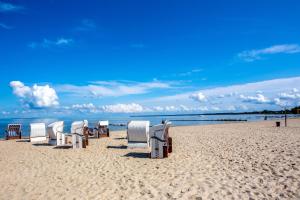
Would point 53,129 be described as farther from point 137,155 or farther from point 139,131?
point 137,155

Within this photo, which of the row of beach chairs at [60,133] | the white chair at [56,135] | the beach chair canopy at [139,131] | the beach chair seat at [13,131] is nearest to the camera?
the beach chair canopy at [139,131]

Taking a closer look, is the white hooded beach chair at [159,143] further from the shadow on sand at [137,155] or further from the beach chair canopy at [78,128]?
the beach chair canopy at [78,128]

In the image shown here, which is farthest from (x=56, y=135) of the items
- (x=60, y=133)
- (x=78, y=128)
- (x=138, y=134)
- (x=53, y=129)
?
(x=138, y=134)

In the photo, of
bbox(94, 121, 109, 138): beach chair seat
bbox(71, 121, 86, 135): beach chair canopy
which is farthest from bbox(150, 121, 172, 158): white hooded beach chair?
bbox(94, 121, 109, 138): beach chair seat

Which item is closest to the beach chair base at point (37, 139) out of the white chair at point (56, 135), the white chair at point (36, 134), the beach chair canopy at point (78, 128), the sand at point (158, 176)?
the white chair at point (36, 134)

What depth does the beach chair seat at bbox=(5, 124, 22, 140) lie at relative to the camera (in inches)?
933

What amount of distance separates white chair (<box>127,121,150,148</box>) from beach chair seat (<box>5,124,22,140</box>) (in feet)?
41.3

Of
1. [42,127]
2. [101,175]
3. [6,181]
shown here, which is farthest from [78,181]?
[42,127]

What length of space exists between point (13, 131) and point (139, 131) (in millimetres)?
13817

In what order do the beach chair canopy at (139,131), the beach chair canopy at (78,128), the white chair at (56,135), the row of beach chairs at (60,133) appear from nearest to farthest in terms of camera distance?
1. the beach chair canopy at (139,131)
2. the row of beach chairs at (60,133)
3. the beach chair canopy at (78,128)
4. the white chair at (56,135)

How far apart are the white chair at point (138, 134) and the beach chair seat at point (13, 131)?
41.3ft

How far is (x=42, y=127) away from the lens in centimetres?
2152

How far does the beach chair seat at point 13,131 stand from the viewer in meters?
23.7

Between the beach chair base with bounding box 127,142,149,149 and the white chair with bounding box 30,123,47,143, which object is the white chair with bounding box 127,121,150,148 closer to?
the beach chair base with bounding box 127,142,149,149
